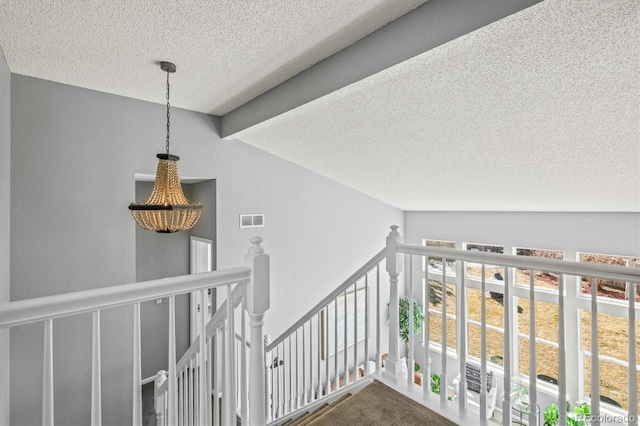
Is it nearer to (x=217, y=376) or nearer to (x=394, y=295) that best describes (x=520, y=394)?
(x=394, y=295)

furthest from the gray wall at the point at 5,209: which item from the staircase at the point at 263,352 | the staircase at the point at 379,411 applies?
the staircase at the point at 379,411

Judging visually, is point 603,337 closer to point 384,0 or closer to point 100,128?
point 384,0

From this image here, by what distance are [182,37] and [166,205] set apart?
1113 mm

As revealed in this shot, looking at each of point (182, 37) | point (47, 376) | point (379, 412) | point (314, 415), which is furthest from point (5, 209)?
point (379, 412)

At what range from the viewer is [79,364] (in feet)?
9.45

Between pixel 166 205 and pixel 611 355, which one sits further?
pixel 611 355

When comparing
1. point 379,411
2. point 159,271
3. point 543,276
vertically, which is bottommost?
point 379,411

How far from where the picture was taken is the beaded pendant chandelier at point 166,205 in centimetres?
229

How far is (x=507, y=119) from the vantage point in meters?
2.52

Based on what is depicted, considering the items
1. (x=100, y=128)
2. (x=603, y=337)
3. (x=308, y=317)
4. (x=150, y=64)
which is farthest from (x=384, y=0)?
(x=603, y=337)

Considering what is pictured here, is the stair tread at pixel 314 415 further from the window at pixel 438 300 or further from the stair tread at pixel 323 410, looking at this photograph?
the window at pixel 438 300

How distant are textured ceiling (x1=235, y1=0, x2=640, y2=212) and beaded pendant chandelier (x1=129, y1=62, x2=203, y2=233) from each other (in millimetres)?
1089

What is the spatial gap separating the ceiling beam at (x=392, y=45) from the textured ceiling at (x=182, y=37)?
0.06 meters

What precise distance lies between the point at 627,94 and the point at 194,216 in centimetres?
306
